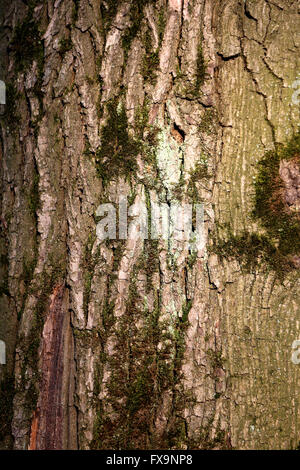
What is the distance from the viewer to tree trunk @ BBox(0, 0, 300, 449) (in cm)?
162

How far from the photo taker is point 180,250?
1.62 metres

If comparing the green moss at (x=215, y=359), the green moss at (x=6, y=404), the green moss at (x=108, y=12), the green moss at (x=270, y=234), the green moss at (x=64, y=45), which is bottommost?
the green moss at (x=6, y=404)

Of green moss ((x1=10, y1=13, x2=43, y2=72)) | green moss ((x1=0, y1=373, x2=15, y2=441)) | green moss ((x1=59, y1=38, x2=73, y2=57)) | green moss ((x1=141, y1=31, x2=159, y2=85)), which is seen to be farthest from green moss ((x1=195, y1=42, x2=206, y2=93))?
green moss ((x1=0, y1=373, x2=15, y2=441))

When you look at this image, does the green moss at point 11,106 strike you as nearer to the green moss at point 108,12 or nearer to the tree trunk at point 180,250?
the tree trunk at point 180,250

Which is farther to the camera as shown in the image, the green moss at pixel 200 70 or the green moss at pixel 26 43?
the green moss at pixel 26 43

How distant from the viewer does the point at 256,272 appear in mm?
1636

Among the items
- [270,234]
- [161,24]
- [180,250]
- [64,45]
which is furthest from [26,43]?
[270,234]

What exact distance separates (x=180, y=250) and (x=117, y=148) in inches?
19.8

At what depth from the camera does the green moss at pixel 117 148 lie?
1633 millimetres

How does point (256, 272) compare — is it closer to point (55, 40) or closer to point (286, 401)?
point (286, 401)

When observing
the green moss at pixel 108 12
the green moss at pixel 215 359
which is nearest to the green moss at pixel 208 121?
the green moss at pixel 108 12

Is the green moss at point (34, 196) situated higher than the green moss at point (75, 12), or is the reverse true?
the green moss at point (75, 12)

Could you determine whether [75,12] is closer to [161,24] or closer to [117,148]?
[161,24]

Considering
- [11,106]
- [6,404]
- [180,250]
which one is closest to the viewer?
[180,250]
